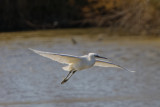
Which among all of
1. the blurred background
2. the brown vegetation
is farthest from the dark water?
the brown vegetation

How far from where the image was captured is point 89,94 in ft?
35.1

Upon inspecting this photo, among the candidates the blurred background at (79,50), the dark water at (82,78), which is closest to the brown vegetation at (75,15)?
the blurred background at (79,50)

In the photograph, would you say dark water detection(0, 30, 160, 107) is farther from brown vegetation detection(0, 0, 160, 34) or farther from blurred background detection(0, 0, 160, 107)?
brown vegetation detection(0, 0, 160, 34)

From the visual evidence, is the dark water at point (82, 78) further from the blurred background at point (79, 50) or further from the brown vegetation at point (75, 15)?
the brown vegetation at point (75, 15)

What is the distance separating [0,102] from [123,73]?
488cm

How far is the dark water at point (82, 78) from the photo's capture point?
10.2m

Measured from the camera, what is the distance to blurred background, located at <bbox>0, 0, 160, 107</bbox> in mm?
10586

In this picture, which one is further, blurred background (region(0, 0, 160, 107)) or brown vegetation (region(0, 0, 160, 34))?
brown vegetation (region(0, 0, 160, 34))

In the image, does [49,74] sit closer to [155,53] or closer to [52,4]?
[155,53]

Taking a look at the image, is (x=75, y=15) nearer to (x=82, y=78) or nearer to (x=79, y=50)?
(x=79, y=50)

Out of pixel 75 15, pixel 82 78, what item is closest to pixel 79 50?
pixel 82 78

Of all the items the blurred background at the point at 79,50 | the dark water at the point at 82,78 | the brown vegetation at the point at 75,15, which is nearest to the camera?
the dark water at the point at 82,78

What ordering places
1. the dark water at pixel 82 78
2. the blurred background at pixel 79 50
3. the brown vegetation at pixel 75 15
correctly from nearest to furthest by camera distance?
the dark water at pixel 82 78 → the blurred background at pixel 79 50 → the brown vegetation at pixel 75 15

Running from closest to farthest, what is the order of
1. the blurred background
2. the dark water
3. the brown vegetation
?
the dark water
the blurred background
the brown vegetation
